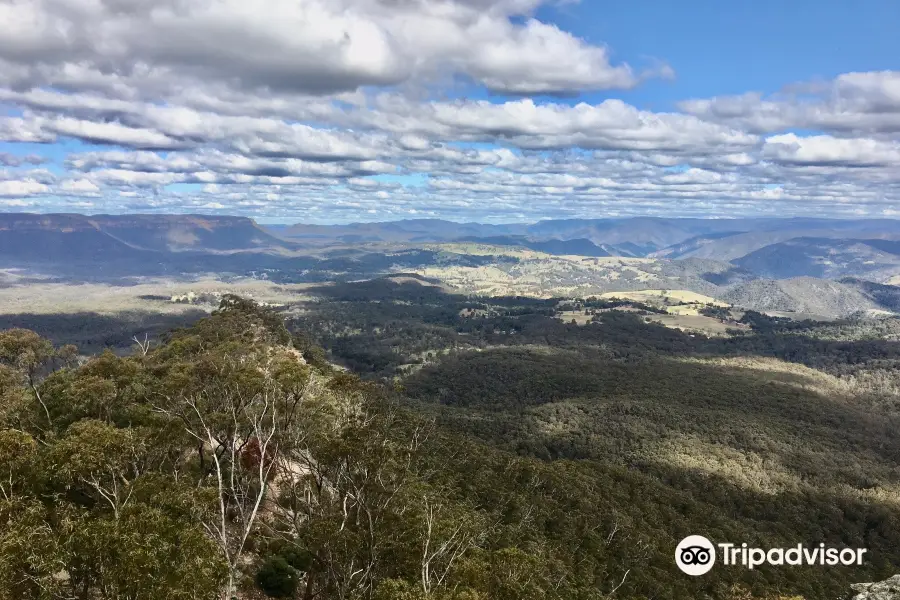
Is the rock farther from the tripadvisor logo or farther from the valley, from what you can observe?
the tripadvisor logo

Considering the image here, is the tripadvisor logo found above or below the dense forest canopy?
below

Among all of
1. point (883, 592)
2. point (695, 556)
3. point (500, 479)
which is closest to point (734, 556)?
point (695, 556)

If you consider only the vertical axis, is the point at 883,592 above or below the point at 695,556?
above

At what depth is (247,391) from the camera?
3972 centimetres

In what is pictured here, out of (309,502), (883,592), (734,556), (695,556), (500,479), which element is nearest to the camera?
(309,502)

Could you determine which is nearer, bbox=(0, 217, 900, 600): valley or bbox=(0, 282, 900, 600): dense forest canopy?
bbox=(0, 282, 900, 600): dense forest canopy

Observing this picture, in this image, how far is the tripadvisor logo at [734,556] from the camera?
188 ft

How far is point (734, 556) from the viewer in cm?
6644

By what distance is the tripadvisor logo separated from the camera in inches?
2258

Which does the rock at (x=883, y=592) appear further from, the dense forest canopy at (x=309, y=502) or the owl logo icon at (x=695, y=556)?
the owl logo icon at (x=695, y=556)

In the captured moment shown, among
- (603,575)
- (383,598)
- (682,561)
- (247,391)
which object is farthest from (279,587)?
(682,561)

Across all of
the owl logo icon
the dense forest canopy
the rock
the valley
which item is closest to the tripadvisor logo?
the owl logo icon

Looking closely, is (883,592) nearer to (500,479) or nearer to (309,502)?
(500,479)

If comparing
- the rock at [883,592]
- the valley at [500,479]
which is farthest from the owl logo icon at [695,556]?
the rock at [883,592]
